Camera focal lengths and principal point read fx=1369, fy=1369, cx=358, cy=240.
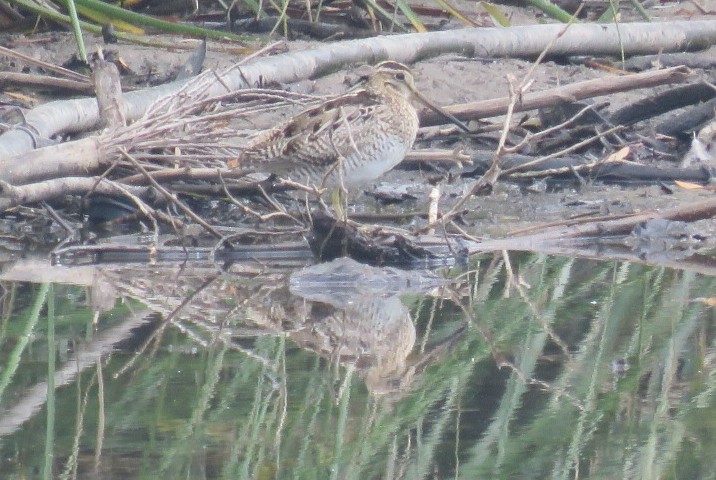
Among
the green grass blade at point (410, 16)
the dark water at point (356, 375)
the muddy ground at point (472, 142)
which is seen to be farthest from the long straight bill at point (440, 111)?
the green grass blade at point (410, 16)

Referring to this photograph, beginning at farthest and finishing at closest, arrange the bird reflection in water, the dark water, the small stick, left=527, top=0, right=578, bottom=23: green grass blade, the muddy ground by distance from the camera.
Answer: left=527, top=0, right=578, bottom=23: green grass blade
the muddy ground
the small stick
the bird reflection in water
the dark water

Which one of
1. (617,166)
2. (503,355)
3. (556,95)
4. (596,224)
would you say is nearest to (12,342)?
(503,355)

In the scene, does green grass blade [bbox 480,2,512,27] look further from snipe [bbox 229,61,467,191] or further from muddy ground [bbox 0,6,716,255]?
snipe [bbox 229,61,467,191]

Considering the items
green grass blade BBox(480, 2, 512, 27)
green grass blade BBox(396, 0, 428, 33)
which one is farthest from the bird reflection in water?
green grass blade BBox(480, 2, 512, 27)

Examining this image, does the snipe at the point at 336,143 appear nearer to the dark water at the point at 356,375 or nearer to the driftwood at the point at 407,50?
the dark water at the point at 356,375

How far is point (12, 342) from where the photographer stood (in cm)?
427

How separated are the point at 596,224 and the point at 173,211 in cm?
194

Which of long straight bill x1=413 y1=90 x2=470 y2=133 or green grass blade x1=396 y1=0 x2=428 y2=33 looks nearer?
long straight bill x1=413 y1=90 x2=470 y2=133

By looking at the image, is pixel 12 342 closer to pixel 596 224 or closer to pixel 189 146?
pixel 189 146

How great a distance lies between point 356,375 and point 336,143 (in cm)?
197

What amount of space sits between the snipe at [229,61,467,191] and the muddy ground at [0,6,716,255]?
663 mm

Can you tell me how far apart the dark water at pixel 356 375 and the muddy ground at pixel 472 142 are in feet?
4.55

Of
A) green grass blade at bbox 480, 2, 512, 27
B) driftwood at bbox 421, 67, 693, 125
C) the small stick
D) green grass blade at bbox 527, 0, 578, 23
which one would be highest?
green grass blade at bbox 480, 2, 512, 27

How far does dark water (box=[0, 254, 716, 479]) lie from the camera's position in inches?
126
